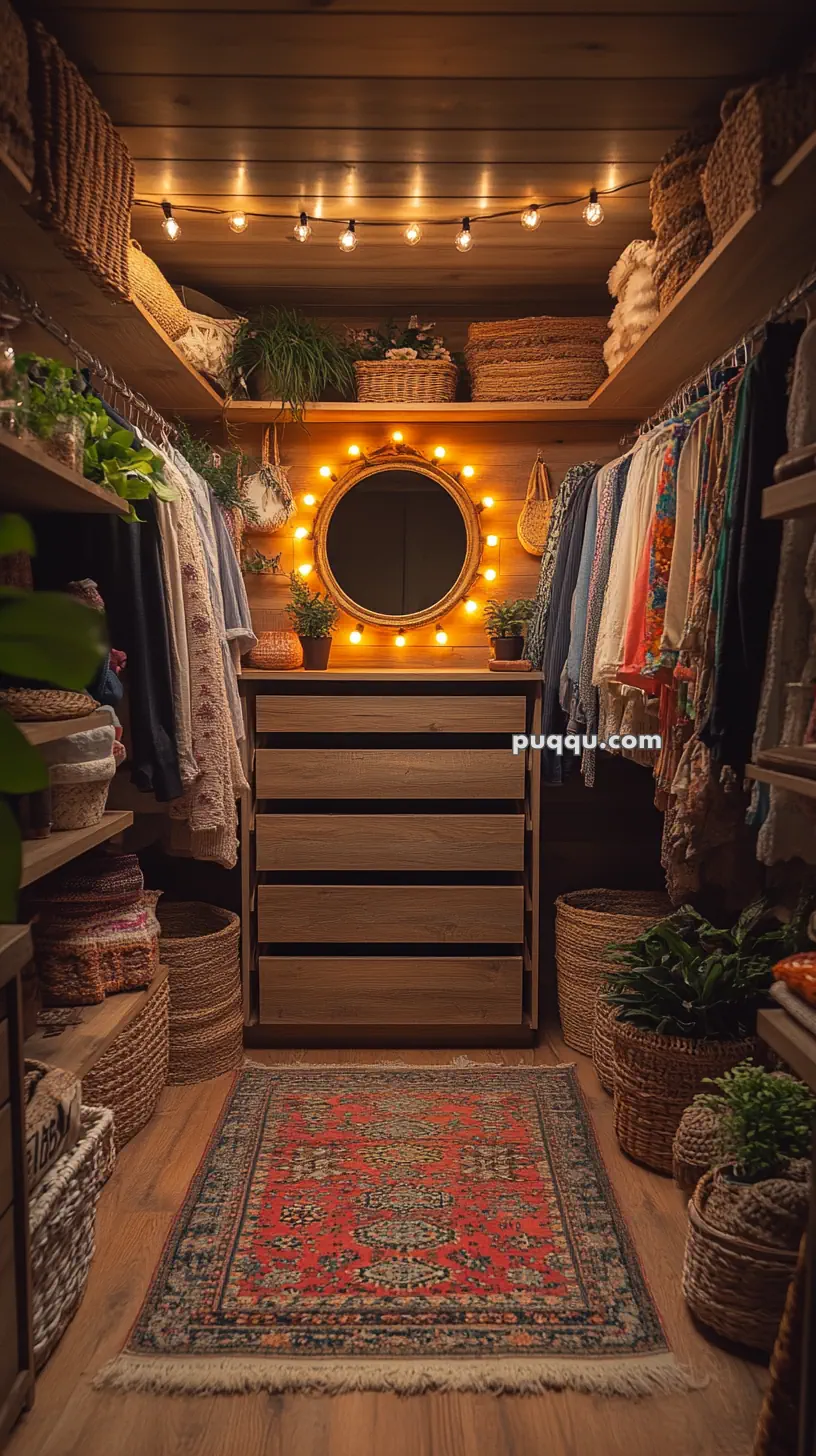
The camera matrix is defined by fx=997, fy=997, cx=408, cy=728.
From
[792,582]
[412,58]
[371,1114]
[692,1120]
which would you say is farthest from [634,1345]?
[412,58]

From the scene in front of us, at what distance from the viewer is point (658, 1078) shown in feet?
6.93

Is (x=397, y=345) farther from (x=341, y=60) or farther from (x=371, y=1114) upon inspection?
(x=371, y=1114)

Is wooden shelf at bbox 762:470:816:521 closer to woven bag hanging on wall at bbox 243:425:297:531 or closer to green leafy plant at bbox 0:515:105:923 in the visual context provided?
green leafy plant at bbox 0:515:105:923

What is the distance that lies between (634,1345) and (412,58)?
7.84 feet

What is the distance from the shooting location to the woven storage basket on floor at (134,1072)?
7.22ft

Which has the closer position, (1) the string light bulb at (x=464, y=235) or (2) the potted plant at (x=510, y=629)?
(1) the string light bulb at (x=464, y=235)

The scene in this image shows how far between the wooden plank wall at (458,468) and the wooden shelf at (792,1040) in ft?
7.32

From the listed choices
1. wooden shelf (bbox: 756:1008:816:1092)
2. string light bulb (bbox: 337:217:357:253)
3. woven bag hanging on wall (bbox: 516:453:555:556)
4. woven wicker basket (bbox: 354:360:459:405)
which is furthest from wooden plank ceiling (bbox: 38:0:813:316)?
wooden shelf (bbox: 756:1008:816:1092)

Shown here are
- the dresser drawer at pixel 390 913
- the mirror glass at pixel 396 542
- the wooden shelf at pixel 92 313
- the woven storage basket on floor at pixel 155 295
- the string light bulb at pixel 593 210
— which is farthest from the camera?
the mirror glass at pixel 396 542

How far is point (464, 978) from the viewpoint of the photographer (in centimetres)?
291

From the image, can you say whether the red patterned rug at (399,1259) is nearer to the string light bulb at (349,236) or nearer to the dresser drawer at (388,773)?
the dresser drawer at (388,773)

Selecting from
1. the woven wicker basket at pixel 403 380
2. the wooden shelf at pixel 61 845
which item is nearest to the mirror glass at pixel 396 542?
the woven wicker basket at pixel 403 380

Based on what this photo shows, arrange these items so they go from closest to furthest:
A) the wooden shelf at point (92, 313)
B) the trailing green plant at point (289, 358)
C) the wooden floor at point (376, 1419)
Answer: the wooden floor at point (376, 1419) < the wooden shelf at point (92, 313) < the trailing green plant at point (289, 358)

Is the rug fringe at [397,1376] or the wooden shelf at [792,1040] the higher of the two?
the wooden shelf at [792,1040]
